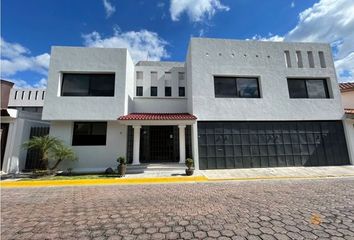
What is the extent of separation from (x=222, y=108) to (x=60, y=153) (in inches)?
437

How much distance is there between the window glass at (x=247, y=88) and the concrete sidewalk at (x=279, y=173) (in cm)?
545

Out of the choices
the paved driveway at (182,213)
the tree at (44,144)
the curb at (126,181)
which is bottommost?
the paved driveway at (182,213)

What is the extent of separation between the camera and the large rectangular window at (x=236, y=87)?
1377 centimetres

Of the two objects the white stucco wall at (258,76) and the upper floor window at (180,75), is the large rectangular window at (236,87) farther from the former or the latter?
the upper floor window at (180,75)

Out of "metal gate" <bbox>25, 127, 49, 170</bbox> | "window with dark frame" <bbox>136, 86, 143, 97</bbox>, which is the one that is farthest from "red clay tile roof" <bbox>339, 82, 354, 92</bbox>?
"metal gate" <bbox>25, 127, 49, 170</bbox>

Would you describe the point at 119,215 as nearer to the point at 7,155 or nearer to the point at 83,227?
the point at 83,227

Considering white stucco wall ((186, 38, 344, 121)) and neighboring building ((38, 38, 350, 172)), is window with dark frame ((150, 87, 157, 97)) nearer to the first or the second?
neighboring building ((38, 38, 350, 172))

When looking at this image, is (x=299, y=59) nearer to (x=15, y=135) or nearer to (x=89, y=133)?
(x=89, y=133)

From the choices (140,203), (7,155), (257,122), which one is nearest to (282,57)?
(257,122)

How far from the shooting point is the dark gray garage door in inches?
503

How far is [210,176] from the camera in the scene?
1079cm

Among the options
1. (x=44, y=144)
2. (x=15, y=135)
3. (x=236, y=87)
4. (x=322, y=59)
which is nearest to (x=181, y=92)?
(x=236, y=87)

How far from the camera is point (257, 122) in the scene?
528 inches

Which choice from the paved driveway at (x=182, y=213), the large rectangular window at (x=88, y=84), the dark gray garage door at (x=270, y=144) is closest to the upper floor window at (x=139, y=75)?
the large rectangular window at (x=88, y=84)
